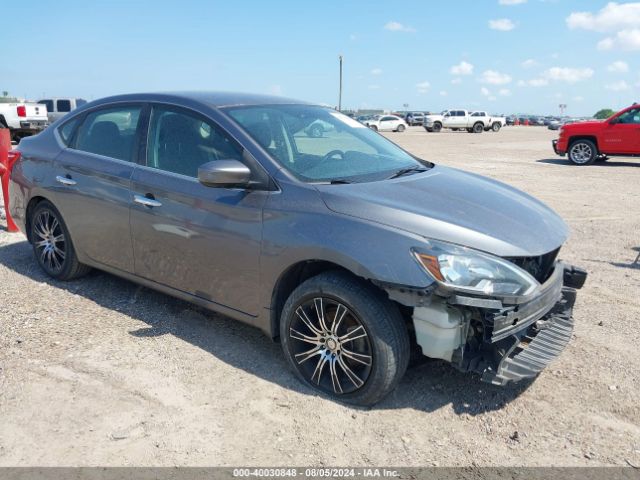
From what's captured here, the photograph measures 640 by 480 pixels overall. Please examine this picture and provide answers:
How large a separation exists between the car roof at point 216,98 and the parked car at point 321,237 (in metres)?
0.02

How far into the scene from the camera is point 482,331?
2994 millimetres

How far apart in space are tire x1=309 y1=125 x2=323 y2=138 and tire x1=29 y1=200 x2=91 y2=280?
2318 millimetres

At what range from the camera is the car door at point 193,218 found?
3.57 meters

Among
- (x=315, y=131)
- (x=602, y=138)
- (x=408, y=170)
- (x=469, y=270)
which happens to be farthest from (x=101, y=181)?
(x=602, y=138)

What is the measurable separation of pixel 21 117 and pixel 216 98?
18101mm

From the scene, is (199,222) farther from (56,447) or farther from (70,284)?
(70,284)

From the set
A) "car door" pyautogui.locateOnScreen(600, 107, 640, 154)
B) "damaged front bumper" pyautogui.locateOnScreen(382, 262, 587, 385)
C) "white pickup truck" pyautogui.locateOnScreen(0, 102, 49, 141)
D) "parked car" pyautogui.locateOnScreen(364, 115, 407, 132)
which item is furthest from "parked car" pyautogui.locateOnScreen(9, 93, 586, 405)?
"parked car" pyautogui.locateOnScreen(364, 115, 407, 132)

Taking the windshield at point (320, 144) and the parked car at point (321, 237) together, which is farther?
the windshield at point (320, 144)

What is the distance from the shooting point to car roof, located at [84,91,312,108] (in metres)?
4.06

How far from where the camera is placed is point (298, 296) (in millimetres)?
3332

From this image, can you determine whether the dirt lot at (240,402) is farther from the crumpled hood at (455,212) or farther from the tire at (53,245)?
the crumpled hood at (455,212)

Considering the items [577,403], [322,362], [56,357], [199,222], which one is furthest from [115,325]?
[577,403]

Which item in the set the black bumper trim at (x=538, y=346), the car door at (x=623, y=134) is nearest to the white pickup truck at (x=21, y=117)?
the car door at (x=623, y=134)

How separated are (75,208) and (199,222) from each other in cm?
157
